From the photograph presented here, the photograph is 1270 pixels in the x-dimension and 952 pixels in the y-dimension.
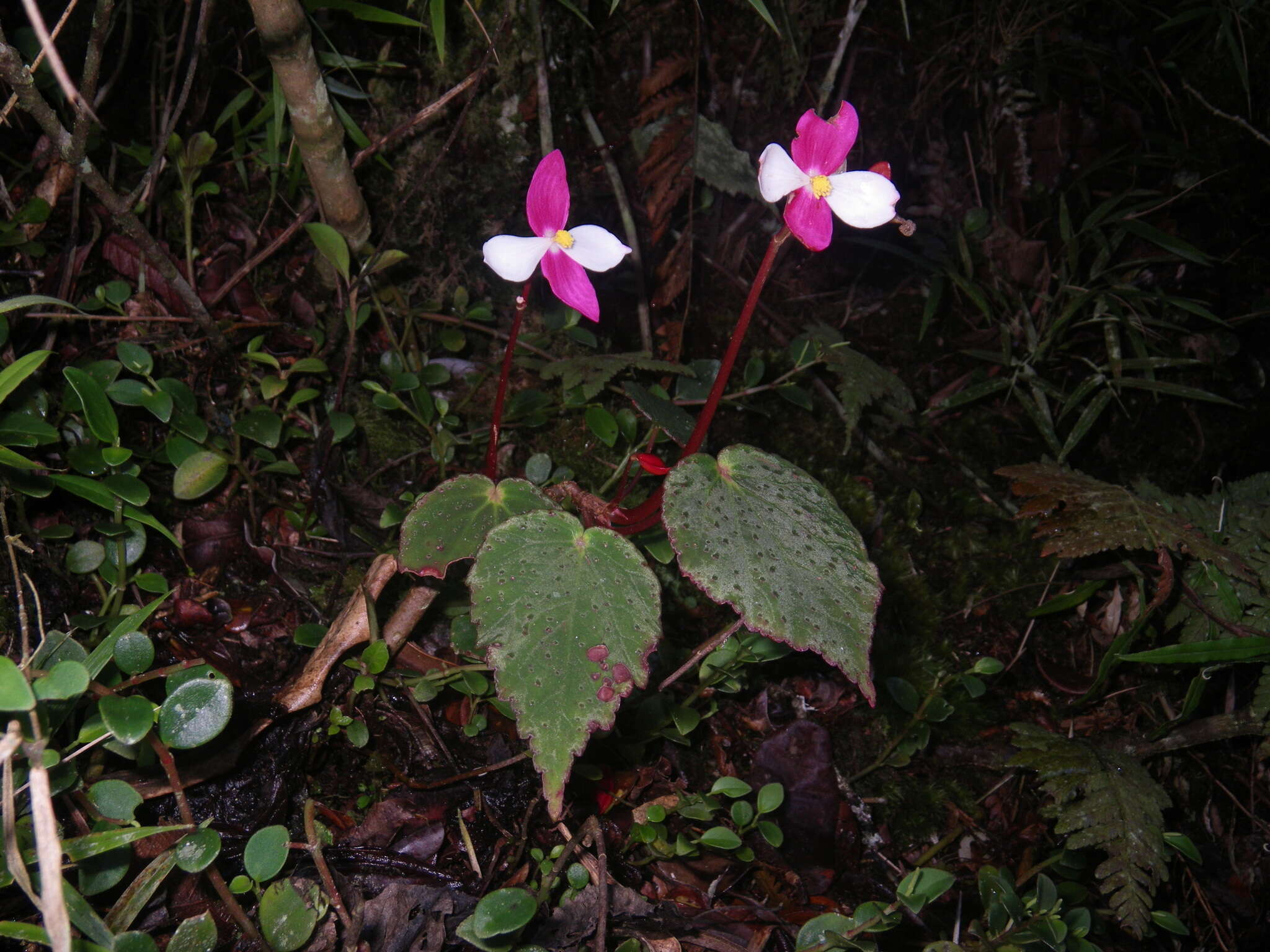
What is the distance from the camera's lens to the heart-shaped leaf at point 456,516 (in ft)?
4.41

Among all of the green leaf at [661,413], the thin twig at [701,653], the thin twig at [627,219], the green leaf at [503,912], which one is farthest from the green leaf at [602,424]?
the green leaf at [503,912]

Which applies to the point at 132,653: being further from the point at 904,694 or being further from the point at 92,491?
the point at 904,694

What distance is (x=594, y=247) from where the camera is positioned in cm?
125

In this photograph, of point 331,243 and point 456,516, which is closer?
point 456,516

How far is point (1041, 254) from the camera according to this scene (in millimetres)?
2957

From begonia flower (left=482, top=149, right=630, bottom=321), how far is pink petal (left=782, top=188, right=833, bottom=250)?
0.89 feet

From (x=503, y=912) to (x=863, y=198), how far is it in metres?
1.26

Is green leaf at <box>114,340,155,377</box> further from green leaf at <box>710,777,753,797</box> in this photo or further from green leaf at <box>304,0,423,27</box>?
green leaf at <box>710,777,753,797</box>

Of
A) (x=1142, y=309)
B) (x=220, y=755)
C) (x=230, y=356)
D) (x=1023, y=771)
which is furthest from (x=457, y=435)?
(x=1142, y=309)

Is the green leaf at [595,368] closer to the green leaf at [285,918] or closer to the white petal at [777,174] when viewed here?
the white petal at [777,174]

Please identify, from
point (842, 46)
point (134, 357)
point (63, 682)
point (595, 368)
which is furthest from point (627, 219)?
point (63, 682)

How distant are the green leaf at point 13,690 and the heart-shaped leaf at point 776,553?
848 mm

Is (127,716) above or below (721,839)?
above

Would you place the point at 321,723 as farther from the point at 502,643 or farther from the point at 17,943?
the point at 502,643
